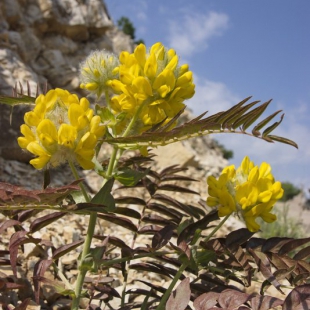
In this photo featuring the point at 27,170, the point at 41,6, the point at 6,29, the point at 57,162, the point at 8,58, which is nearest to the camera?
the point at 57,162

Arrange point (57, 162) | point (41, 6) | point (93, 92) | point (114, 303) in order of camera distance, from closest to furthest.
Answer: point (57, 162) < point (93, 92) < point (114, 303) < point (41, 6)

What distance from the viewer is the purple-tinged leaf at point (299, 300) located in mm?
802

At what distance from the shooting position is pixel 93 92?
1.36m

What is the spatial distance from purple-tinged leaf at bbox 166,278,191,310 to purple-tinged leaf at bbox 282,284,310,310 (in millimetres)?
202

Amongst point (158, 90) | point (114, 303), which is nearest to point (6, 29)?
point (114, 303)

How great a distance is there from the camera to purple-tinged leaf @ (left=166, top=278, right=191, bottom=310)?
35.8 inches

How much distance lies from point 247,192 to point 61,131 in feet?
1.77

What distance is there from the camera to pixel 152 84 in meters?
1.16

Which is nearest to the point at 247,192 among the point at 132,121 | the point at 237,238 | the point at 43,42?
the point at 237,238

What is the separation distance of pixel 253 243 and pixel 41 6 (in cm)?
571

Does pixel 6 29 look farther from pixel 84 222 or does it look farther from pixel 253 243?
pixel 253 243

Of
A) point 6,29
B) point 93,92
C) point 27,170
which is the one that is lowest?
point 93,92

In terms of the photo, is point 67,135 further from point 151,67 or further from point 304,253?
point 304,253

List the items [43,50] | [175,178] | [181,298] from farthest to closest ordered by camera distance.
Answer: [43,50] < [175,178] < [181,298]
